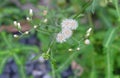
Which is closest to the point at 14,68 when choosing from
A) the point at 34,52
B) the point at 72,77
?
the point at 34,52

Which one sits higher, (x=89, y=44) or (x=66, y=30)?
(x=89, y=44)

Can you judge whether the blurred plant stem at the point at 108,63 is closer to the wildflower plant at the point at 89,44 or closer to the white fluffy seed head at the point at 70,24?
the wildflower plant at the point at 89,44

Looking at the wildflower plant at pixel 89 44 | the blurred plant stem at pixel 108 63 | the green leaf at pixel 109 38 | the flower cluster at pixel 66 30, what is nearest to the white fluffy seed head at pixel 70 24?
the flower cluster at pixel 66 30

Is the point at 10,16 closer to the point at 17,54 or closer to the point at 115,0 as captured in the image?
the point at 17,54

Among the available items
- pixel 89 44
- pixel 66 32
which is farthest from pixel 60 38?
pixel 89 44

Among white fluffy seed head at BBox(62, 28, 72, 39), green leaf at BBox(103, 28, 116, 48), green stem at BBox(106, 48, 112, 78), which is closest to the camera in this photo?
white fluffy seed head at BBox(62, 28, 72, 39)

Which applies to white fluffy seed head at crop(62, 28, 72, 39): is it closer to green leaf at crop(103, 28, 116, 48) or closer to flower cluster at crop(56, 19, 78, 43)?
flower cluster at crop(56, 19, 78, 43)

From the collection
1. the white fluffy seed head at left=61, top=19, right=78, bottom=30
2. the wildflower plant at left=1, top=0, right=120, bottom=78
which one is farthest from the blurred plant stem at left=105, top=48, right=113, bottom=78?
the white fluffy seed head at left=61, top=19, right=78, bottom=30

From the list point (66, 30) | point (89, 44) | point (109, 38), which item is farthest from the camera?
point (89, 44)

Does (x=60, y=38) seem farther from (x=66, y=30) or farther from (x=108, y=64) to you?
(x=108, y=64)
